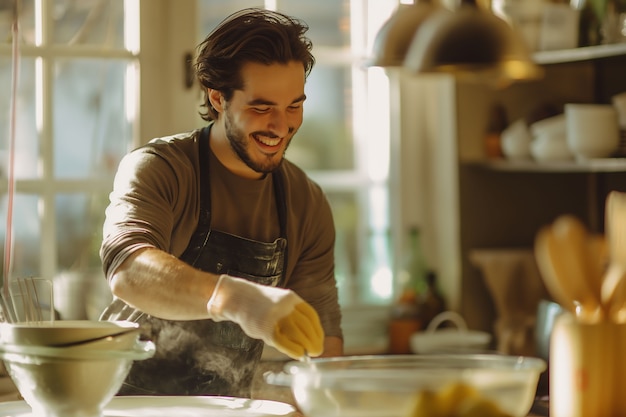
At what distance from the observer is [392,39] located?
1.92 meters

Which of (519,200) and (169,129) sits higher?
(169,129)

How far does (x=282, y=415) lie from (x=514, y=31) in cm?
78

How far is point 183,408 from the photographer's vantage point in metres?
1.51

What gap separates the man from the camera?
2.01 metres

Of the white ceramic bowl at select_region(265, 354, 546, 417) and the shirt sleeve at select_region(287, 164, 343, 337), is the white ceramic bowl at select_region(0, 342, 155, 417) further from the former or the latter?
the shirt sleeve at select_region(287, 164, 343, 337)

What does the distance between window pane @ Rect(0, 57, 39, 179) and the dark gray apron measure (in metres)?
0.77

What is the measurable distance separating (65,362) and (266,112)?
82 cm

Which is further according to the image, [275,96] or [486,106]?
[486,106]

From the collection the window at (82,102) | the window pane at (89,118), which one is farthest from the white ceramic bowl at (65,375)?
the window pane at (89,118)

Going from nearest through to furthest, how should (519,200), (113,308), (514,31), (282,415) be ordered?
(282,415)
(514,31)
(113,308)
(519,200)

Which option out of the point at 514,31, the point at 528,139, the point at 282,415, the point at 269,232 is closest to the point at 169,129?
the point at 269,232

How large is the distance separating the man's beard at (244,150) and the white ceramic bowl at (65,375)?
2.39 feet

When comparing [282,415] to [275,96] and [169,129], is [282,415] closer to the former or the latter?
[275,96]

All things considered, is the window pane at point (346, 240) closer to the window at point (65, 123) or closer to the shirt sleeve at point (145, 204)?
the window at point (65, 123)
